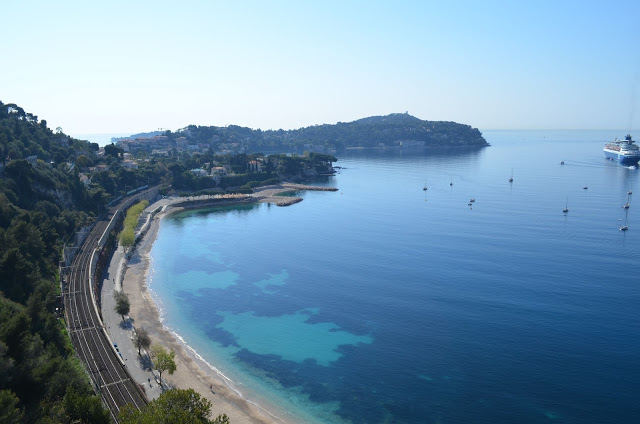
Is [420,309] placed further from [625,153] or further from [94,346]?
[625,153]

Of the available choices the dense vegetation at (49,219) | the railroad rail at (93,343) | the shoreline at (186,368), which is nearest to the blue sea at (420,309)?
the shoreline at (186,368)

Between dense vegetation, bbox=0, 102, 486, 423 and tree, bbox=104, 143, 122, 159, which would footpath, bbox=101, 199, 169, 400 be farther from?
tree, bbox=104, 143, 122, 159

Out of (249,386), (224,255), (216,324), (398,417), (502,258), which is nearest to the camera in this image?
Answer: (398,417)

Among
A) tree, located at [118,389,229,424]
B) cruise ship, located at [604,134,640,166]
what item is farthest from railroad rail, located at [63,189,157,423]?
cruise ship, located at [604,134,640,166]

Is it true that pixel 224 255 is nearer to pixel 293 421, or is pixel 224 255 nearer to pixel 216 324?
pixel 216 324

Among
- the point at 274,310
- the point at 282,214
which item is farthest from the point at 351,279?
the point at 282,214

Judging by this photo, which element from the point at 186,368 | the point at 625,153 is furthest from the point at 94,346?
the point at 625,153

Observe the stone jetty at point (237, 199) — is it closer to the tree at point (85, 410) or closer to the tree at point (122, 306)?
the tree at point (122, 306)
